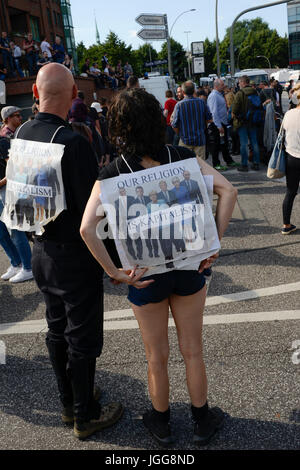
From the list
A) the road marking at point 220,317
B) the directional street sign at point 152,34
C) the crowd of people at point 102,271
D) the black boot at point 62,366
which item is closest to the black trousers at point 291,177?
the road marking at point 220,317

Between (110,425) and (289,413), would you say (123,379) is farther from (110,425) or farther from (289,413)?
(289,413)

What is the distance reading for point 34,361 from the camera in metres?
3.44

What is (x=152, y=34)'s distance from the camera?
14.7 metres

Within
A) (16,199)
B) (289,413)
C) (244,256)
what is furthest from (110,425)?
(244,256)

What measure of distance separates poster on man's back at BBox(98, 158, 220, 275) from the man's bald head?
64 cm

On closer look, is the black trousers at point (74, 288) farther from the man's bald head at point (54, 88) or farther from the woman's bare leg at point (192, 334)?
the man's bald head at point (54, 88)

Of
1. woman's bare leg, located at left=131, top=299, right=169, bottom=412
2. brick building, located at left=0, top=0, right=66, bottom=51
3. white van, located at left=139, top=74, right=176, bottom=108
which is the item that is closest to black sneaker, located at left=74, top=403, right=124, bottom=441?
woman's bare leg, located at left=131, top=299, right=169, bottom=412

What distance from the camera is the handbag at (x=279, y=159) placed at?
546 cm

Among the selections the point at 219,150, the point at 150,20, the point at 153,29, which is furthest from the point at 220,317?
the point at 150,20

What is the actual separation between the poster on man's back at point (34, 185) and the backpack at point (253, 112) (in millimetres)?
7926

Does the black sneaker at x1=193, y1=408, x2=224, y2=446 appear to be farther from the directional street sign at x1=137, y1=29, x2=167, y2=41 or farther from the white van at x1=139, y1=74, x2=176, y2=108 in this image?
the white van at x1=139, y1=74, x2=176, y2=108

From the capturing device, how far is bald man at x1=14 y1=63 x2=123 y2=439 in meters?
2.26

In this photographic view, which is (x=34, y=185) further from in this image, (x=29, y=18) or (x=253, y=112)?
(x=29, y=18)

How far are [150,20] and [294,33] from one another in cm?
7505
